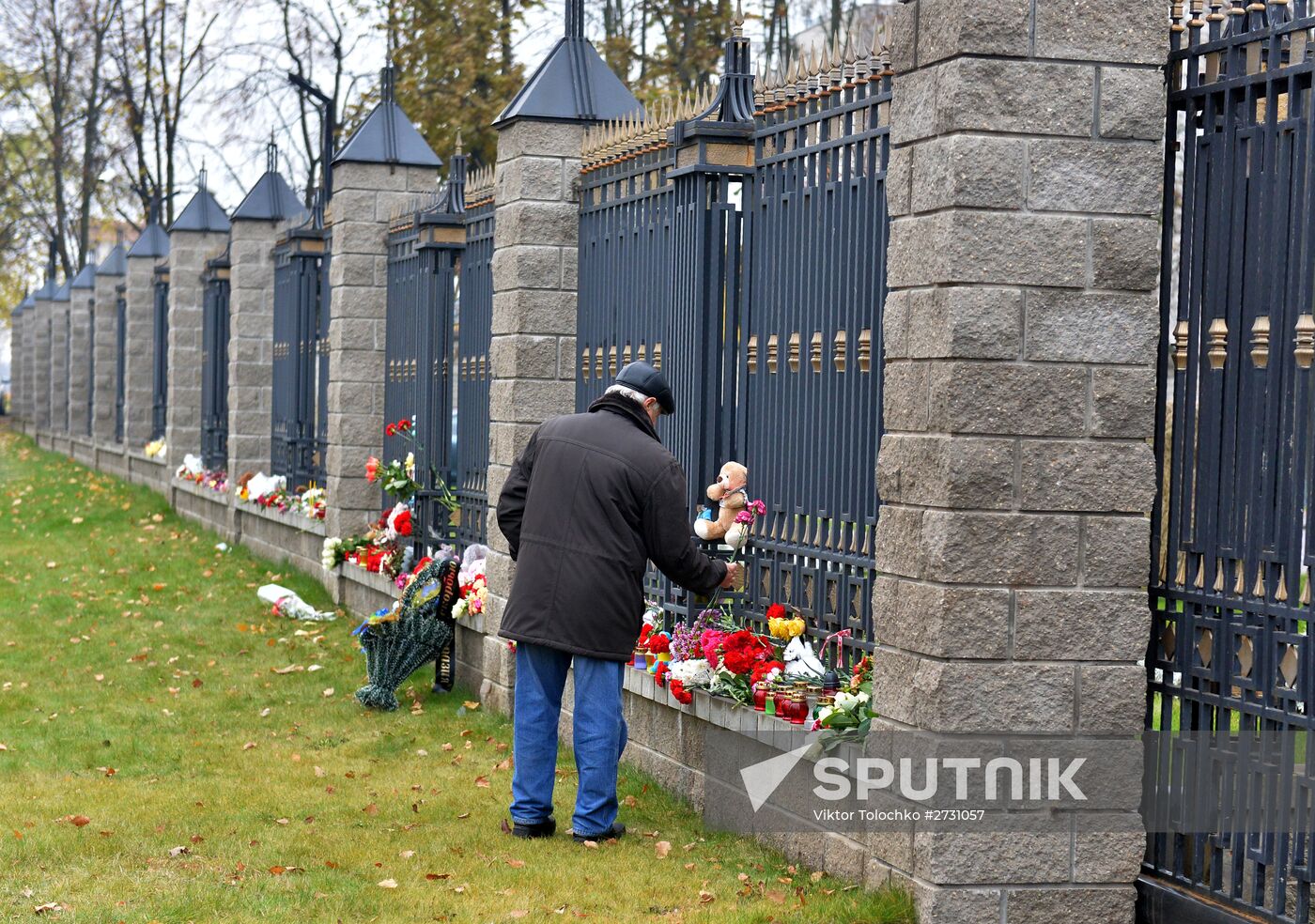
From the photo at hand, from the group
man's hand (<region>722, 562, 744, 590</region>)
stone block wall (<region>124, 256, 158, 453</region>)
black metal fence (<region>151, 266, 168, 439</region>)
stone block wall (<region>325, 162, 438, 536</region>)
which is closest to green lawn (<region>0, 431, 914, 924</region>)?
man's hand (<region>722, 562, 744, 590</region>)

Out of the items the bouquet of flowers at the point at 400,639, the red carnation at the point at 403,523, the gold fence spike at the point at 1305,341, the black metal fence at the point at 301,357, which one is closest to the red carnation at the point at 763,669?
the gold fence spike at the point at 1305,341

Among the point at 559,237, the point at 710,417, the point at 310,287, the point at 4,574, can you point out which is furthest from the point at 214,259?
the point at 710,417

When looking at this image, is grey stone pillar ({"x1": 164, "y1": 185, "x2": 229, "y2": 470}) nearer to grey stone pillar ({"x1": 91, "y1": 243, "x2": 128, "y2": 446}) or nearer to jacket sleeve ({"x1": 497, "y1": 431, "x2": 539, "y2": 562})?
grey stone pillar ({"x1": 91, "y1": 243, "x2": 128, "y2": 446})

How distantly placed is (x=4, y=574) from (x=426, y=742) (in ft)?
23.8

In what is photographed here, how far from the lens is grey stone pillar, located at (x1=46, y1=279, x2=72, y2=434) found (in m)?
33.0

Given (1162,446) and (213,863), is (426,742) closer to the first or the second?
(213,863)

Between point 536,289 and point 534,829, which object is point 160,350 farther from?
point 534,829

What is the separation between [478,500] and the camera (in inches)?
438

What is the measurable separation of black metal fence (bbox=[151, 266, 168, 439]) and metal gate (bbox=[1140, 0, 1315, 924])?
62.8ft

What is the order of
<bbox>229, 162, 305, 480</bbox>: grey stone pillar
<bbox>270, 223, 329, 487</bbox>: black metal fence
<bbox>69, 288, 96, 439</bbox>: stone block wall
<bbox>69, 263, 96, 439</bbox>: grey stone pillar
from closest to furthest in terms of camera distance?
1. <bbox>270, 223, 329, 487</bbox>: black metal fence
2. <bbox>229, 162, 305, 480</bbox>: grey stone pillar
3. <bbox>69, 263, 96, 439</bbox>: grey stone pillar
4. <bbox>69, 288, 96, 439</bbox>: stone block wall

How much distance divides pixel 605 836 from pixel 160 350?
17905 millimetres

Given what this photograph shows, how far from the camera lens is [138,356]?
24000 mm

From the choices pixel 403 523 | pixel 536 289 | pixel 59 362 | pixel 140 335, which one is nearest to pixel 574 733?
→ pixel 536 289

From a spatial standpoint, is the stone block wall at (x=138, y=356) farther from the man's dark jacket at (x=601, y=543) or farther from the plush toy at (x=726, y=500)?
the man's dark jacket at (x=601, y=543)
